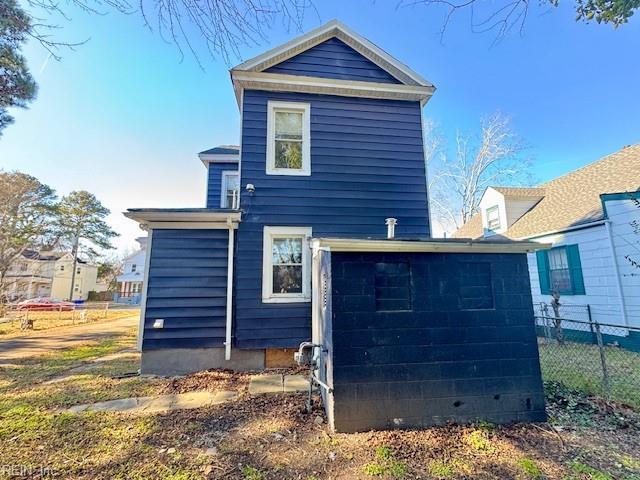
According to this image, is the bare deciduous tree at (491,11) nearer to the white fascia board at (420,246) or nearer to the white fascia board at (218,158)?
the white fascia board at (420,246)

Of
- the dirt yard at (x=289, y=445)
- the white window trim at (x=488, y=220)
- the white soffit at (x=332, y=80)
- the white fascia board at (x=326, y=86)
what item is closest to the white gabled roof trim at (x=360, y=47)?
the white soffit at (x=332, y=80)

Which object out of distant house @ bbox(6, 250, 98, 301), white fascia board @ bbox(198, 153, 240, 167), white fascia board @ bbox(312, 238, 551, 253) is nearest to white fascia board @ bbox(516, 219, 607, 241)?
white fascia board @ bbox(312, 238, 551, 253)

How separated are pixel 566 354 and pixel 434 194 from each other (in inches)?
681

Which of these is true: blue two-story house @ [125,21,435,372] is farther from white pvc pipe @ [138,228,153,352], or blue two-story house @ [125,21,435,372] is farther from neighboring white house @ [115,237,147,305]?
neighboring white house @ [115,237,147,305]

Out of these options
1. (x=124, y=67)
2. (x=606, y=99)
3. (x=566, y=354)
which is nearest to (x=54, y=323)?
(x=124, y=67)

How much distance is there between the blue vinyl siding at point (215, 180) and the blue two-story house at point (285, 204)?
309cm

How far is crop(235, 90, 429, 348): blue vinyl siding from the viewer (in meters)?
5.94

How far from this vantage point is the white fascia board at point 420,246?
11.7 feet

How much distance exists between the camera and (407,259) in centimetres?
376

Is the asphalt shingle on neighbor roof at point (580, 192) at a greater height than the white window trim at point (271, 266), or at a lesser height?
greater

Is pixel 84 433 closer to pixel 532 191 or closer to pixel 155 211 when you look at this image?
pixel 155 211

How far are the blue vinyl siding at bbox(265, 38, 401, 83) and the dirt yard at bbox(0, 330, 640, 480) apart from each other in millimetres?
6867

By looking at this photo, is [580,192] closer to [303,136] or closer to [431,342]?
[303,136]

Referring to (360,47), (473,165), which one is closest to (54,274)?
(360,47)
